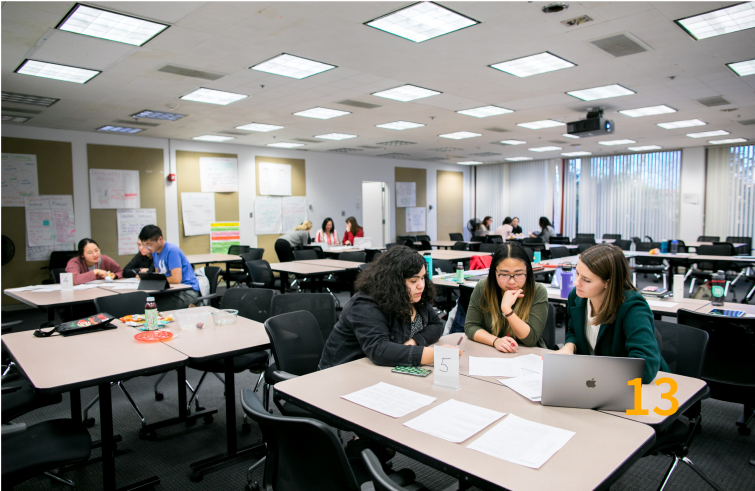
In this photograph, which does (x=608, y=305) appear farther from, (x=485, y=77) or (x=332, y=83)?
(x=332, y=83)

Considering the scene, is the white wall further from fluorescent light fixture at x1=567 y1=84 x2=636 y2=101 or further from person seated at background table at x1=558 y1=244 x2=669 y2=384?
person seated at background table at x1=558 y1=244 x2=669 y2=384

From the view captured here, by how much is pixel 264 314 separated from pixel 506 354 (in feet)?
6.44

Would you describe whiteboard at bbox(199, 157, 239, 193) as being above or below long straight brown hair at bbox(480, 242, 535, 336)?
above

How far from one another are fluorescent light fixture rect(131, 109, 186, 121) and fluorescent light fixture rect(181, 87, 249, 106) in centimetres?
108

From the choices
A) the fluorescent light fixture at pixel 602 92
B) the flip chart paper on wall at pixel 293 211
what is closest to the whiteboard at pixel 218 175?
the flip chart paper on wall at pixel 293 211

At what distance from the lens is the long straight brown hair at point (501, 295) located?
2561 mm

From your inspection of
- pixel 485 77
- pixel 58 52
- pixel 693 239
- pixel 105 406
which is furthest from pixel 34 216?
pixel 693 239

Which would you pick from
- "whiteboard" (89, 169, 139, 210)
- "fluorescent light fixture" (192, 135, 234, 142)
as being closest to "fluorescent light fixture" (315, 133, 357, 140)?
"fluorescent light fixture" (192, 135, 234, 142)

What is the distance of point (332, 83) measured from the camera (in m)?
5.49

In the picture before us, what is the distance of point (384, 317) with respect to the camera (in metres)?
2.21

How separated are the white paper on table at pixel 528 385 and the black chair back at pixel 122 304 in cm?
295

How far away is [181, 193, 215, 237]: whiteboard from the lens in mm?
9555

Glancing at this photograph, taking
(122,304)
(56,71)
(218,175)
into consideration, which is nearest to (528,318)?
(122,304)

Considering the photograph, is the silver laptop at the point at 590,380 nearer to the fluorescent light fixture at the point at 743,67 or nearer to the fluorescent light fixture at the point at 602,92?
the fluorescent light fixture at the point at 743,67
